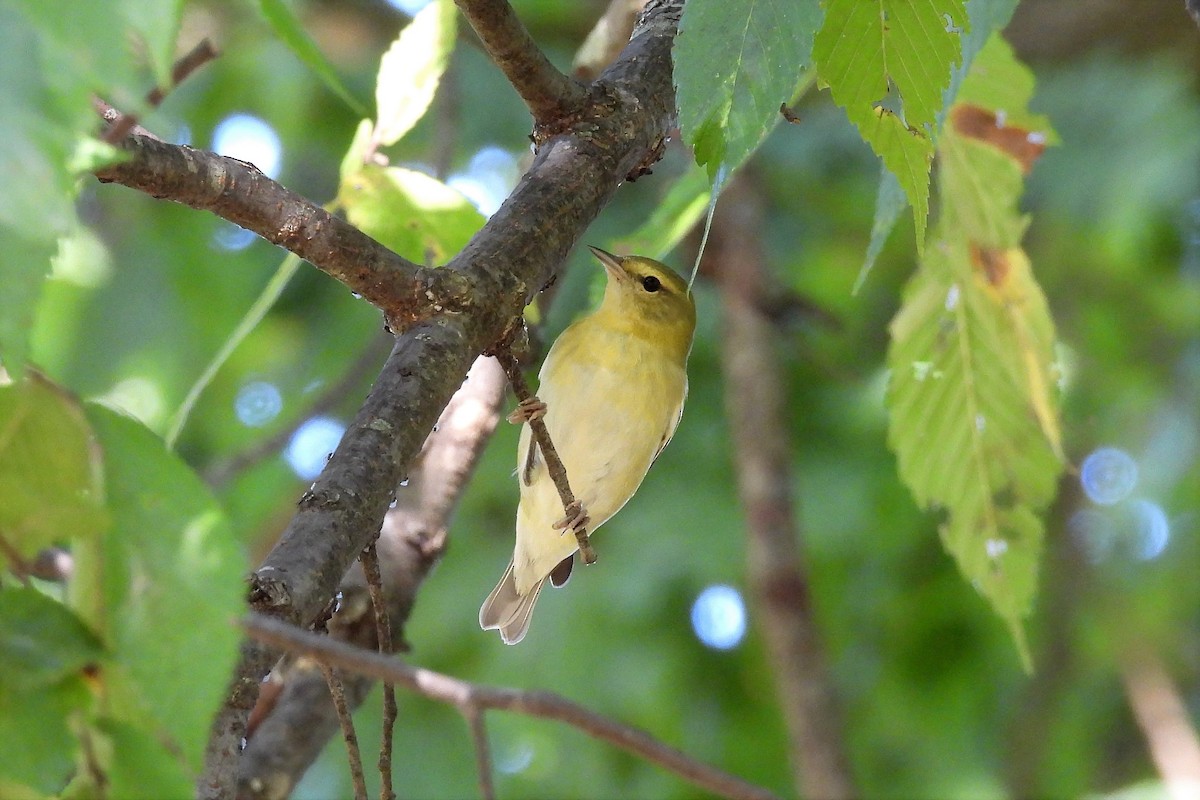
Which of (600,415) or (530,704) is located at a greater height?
(600,415)

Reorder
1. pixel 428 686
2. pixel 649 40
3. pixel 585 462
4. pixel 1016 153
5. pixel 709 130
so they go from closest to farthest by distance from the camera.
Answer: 1. pixel 428 686
2. pixel 709 130
3. pixel 649 40
4. pixel 1016 153
5. pixel 585 462

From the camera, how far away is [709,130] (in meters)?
1.58

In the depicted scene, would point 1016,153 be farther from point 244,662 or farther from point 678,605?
point 678,605

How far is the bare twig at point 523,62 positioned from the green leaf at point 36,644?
113 cm

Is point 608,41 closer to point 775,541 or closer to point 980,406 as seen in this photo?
point 980,406

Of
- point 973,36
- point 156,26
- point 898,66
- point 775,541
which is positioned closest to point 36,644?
point 156,26

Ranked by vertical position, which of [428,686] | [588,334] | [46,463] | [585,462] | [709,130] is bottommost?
[428,686]

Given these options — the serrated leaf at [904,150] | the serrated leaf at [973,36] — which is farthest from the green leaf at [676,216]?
the serrated leaf at [904,150]

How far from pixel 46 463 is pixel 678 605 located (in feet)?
19.2

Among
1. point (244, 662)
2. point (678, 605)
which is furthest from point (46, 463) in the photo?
point (678, 605)

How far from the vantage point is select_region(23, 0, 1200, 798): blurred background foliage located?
636 centimetres

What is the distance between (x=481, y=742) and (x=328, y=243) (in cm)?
65

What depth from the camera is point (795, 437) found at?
6949 mm

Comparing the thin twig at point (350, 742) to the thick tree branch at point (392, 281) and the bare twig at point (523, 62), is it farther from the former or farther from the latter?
the bare twig at point (523, 62)
